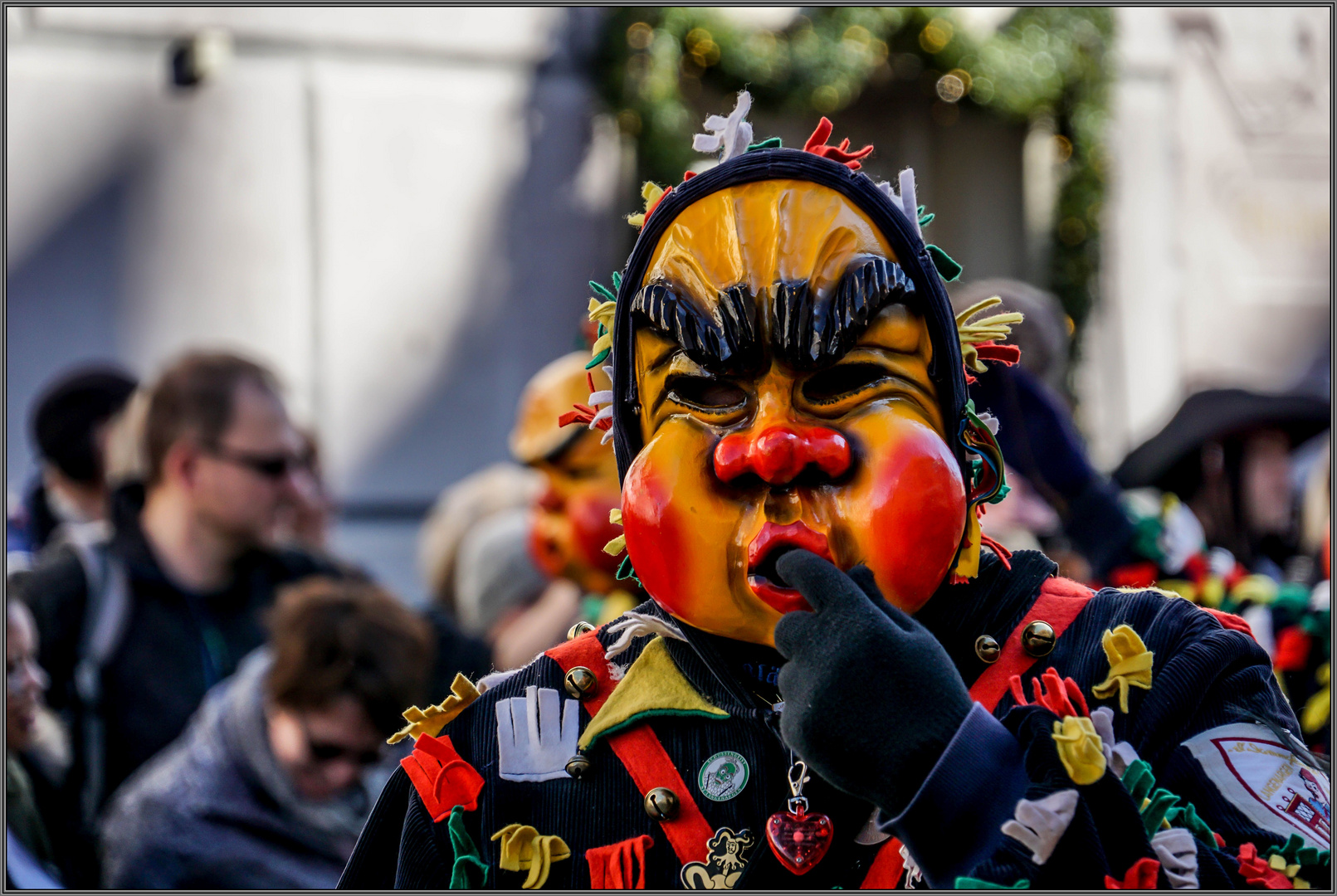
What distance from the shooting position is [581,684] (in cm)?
160

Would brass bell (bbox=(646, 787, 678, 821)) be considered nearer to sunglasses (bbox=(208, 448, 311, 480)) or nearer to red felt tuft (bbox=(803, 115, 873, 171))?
red felt tuft (bbox=(803, 115, 873, 171))

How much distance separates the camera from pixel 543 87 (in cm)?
814

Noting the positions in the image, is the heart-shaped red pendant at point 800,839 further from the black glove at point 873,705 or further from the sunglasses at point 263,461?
the sunglasses at point 263,461

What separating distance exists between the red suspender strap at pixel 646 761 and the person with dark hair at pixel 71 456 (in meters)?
3.37

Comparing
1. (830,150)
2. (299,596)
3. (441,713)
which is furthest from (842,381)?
(299,596)

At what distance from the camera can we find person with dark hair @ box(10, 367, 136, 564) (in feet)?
15.1

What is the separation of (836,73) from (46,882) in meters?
7.02

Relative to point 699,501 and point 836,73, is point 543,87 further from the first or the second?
point 699,501

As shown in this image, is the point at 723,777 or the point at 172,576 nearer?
the point at 723,777

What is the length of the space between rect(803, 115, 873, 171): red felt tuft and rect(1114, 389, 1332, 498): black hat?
2.67m

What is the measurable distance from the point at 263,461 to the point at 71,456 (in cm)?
124

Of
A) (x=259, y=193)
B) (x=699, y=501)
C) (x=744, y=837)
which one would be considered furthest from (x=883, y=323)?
(x=259, y=193)

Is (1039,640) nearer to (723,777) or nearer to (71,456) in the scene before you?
(723,777)

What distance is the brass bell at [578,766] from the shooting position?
154 cm
